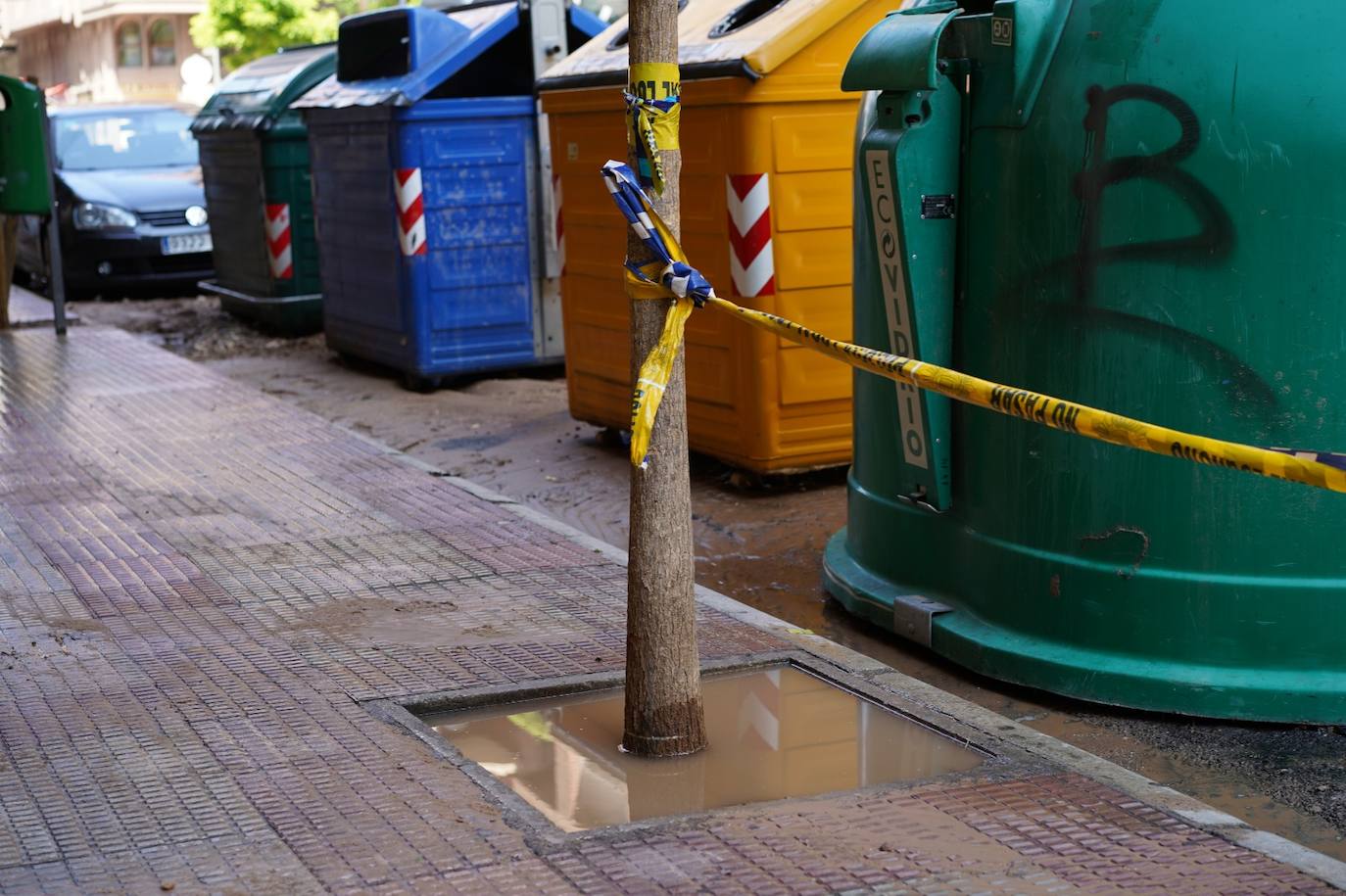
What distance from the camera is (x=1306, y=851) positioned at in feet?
11.1

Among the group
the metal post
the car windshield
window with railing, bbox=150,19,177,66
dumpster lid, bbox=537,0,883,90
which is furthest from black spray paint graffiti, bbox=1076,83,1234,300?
window with railing, bbox=150,19,177,66

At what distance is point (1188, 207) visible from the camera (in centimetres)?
425

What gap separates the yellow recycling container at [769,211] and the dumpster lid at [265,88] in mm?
5135

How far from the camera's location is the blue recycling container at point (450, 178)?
31.8 ft

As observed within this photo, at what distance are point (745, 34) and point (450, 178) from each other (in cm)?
334

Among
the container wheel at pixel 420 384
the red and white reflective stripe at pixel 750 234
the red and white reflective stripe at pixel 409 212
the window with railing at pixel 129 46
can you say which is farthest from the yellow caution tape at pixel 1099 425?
the window with railing at pixel 129 46

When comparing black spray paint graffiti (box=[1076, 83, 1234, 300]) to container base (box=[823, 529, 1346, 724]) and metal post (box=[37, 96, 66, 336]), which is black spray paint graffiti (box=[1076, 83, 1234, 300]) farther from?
metal post (box=[37, 96, 66, 336])

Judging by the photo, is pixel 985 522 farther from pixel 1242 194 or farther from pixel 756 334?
pixel 756 334

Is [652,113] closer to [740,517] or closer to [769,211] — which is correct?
[769,211]

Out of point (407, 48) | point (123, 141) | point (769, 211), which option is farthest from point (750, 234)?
point (123, 141)

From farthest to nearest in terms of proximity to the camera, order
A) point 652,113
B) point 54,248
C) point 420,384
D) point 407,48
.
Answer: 1. point 54,248
2. point 420,384
3. point 407,48
4. point 652,113

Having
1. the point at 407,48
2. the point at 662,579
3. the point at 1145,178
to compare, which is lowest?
the point at 662,579

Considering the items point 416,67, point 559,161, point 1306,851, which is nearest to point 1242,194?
point 1306,851

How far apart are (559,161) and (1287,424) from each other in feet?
15.3
